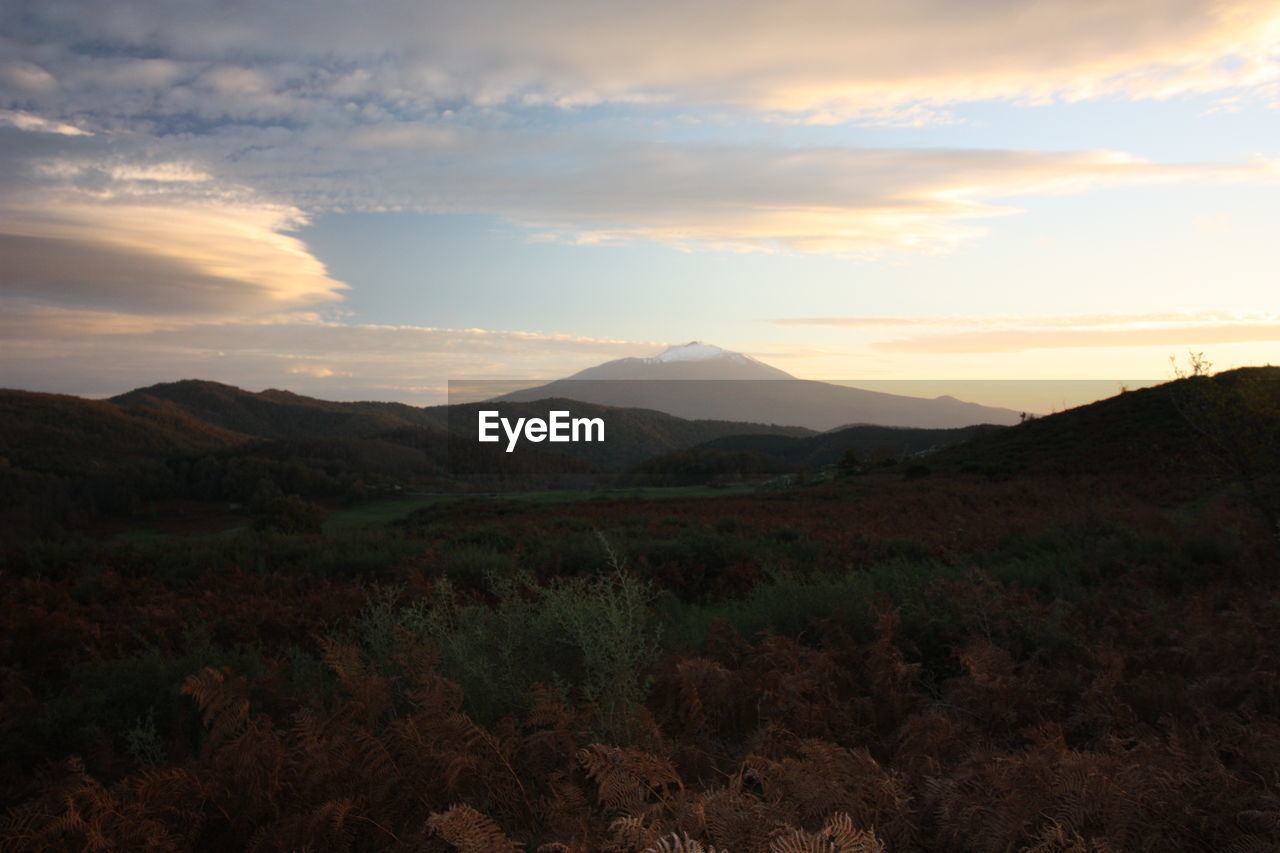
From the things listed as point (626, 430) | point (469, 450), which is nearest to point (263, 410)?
point (469, 450)

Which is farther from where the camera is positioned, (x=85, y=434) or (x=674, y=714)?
(x=85, y=434)

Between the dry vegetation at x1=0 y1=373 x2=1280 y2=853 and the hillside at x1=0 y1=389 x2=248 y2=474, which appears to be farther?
the hillside at x1=0 y1=389 x2=248 y2=474

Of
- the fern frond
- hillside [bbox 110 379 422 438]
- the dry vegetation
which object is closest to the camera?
the fern frond

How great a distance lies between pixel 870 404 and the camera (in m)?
122

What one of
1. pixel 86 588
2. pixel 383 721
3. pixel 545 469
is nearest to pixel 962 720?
pixel 383 721

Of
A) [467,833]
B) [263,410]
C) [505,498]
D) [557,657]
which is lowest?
[505,498]

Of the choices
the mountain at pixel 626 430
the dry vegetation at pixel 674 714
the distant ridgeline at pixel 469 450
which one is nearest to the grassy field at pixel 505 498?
the distant ridgeline at pixel 469 450

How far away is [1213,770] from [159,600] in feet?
28.8

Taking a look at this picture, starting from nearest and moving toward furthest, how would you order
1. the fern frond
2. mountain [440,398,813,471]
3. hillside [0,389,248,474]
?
the fern frond, hillside [0,389,248,474], mountain [440,398,813,471]

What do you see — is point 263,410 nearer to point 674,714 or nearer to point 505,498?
point 505,498

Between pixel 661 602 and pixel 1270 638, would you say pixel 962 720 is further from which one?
pixel 661 602

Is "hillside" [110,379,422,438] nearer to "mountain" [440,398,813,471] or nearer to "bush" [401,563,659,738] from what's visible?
"mountain" [440,398,813,471]

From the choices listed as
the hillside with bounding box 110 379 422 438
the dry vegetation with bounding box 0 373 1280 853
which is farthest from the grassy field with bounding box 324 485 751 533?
the hillside with bounding box 110 379 422 438

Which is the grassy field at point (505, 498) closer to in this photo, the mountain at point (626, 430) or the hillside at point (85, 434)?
the hillside at point (85, 434)
